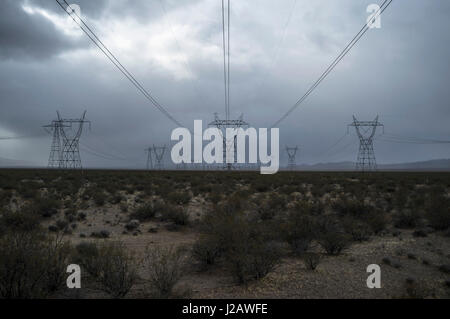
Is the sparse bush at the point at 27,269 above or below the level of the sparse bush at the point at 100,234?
above

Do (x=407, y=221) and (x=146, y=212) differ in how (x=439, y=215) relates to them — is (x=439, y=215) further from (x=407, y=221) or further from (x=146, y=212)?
(x=146, y=212)

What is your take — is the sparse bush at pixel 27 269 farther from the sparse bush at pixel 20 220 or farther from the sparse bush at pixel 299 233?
the sparse bush at pixel 20 220

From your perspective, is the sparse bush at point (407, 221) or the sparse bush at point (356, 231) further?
the sparse bush at point (407, 221)

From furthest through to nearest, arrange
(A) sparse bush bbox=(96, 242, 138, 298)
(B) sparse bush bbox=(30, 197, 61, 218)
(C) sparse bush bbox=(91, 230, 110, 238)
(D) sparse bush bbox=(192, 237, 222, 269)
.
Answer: (B) sparse bush bbox=(30, 197, 61, 218), (C) sparse bush bbox=(91, 230, 110, 238), (D) sparse bush bbox=(192, 237, 222, 269), (A) sparse bush bbox=(96, 242, 138, 298)

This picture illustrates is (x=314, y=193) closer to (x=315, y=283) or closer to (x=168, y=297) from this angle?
(x=315, y=283)

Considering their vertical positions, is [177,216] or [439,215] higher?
→ [439,215]

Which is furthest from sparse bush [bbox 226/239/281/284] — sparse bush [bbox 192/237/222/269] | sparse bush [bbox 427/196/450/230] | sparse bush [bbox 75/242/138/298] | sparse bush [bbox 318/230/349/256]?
sparse bush [bbox 427/196/450/230]

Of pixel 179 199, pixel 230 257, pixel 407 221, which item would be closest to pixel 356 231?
pixel 407 221

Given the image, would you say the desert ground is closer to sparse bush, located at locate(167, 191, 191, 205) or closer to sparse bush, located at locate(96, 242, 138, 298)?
sparse bush, located at locate(96, 242, 138, 298)

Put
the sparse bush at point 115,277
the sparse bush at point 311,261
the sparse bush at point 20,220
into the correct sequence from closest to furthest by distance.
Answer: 1. the sparse bush at point 115,277
2. the sparse bush at point 311,261
3. the sparse bush at point 20,220

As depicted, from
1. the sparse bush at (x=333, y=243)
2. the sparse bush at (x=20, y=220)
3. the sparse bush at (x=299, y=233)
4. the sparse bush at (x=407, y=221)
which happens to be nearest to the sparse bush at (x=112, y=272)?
the sparse bush at (x=299, y=233)

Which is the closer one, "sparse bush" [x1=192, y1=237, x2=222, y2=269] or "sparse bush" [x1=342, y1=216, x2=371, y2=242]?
"sparse bush" [x1=192, y1=237, x2=222, y2=269]

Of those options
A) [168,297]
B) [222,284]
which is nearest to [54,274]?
[168,297]

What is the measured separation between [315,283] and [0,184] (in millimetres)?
33737
